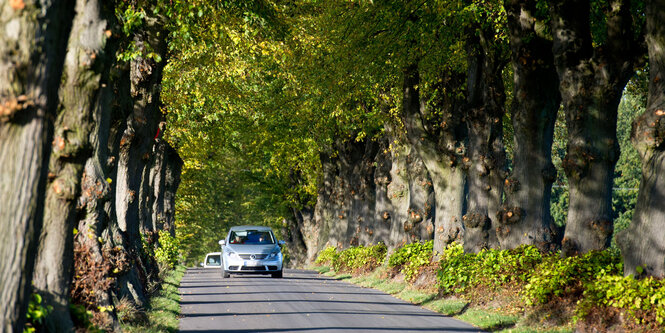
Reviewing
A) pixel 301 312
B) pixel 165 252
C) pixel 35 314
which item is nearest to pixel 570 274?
pixel 301 312

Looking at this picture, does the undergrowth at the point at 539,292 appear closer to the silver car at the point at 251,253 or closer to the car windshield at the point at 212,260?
the silver car at the point at 251,253

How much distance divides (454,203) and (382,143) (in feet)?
26.4

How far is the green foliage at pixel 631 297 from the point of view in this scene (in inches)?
383

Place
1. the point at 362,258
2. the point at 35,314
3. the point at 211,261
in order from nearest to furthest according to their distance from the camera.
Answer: the point at 35,314, the point at 362,258, the point at 211,261

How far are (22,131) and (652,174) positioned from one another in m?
7.99

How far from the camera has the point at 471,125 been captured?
1847cm

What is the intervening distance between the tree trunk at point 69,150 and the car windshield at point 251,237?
20.0 m

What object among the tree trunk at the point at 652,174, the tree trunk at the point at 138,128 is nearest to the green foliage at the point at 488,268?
the tree trunk at the point at 652,174

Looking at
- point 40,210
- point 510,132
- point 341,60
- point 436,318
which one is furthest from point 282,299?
point 510,132

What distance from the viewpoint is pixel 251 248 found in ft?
91.9

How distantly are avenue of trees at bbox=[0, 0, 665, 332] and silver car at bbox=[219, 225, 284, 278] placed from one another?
372 centimetres

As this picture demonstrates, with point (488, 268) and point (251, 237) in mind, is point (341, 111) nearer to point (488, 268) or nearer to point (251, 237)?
point (251, 237)

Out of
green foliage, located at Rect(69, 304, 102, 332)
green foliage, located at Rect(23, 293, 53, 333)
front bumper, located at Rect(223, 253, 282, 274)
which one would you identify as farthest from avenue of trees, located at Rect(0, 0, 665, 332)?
front bumper, located at Rect(223, 253, 282, 274)

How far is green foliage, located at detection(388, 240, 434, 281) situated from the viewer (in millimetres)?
21656
